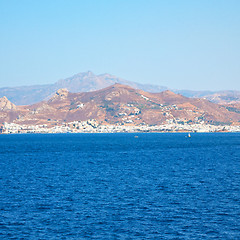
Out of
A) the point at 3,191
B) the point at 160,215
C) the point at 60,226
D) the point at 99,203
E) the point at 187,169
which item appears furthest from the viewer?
the point at 187,169

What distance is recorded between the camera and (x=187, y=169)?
8738 cm

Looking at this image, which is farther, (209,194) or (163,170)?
(163,170)

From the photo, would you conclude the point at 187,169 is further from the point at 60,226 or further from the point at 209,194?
the point at 60,226

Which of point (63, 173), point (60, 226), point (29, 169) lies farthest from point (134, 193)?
point (29, 169)

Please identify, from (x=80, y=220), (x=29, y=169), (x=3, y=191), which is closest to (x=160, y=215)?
(x=80, y=220)

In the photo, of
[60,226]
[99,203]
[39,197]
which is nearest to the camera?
[60,226]

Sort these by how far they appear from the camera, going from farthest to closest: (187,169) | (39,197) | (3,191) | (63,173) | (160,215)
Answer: (187,169) < (63,173) < (3,191) < (39,197) < (160,215)

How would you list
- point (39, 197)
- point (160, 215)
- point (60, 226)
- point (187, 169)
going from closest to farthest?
point (60, 226), point (160, 215), point (39, 197), point (187, 169)

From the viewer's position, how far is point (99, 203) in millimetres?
51594

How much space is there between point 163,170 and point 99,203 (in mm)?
36137

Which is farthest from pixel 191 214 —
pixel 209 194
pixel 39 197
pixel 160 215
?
pixel 39 197

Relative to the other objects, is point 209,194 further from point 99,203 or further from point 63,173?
point 63,173

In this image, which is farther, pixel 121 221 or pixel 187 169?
pixel 187 169

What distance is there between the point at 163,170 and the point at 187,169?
211 inches
